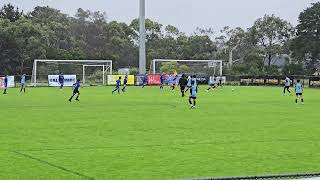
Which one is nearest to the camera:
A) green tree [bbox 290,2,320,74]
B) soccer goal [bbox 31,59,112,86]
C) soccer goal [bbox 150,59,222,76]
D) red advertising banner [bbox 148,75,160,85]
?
red advertising banner [bbox 148,75,160,85]

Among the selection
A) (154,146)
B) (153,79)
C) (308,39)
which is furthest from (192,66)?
(154,146)

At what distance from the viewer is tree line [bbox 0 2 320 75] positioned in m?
85.8

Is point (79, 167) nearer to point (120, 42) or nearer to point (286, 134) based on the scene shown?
point (286, 134)

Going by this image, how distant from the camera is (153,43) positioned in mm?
114938

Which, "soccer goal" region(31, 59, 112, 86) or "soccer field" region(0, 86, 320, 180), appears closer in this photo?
"soccer field" region(0, 86, 320, 180)

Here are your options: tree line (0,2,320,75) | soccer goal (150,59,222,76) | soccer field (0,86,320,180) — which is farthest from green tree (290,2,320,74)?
soccer field (0,86,320,180)

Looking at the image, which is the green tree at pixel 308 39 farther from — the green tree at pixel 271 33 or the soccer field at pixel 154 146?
the soccer field at pixel 154 146

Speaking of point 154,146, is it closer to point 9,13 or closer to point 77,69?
point 77,69

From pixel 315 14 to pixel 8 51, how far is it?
4984 cm

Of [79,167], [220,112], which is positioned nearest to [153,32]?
[220,112]

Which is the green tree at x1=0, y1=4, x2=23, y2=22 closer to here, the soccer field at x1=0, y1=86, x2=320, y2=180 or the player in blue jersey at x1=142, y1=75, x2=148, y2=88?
the player in blue jersey at x1=142, y1=75, x2=148, y2=88

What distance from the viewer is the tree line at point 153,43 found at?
85.8 m

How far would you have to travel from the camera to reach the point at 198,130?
62.4ft

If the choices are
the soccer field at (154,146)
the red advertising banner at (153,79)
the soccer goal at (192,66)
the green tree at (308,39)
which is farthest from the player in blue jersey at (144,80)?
the soccer field at (154,146)
